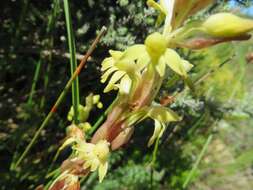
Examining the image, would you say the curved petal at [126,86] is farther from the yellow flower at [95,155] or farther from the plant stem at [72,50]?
the plant stem at [72,50]

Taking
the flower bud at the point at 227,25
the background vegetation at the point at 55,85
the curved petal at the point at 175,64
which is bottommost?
the background vegetation at the point at 55,85

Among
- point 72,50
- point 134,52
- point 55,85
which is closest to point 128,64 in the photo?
point 134,52

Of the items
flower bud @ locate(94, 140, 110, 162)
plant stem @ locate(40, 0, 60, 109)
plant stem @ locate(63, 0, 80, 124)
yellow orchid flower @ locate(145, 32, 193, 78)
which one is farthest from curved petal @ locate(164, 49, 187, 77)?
plant stem @ locate(40, 0, 60, 109)

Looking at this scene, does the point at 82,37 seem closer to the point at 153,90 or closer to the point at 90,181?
the point at 90,181

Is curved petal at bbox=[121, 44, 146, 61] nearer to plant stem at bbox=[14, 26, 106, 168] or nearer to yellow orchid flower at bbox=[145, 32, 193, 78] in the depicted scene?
yellow orchid flower at bbox=[145, 32, 193, 78]

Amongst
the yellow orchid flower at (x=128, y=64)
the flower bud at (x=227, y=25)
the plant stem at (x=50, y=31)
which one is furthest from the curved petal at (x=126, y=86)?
the plant stem at (x=50, y=31)

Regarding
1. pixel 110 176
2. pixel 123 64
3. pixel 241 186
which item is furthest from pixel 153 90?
pixel 241 186
